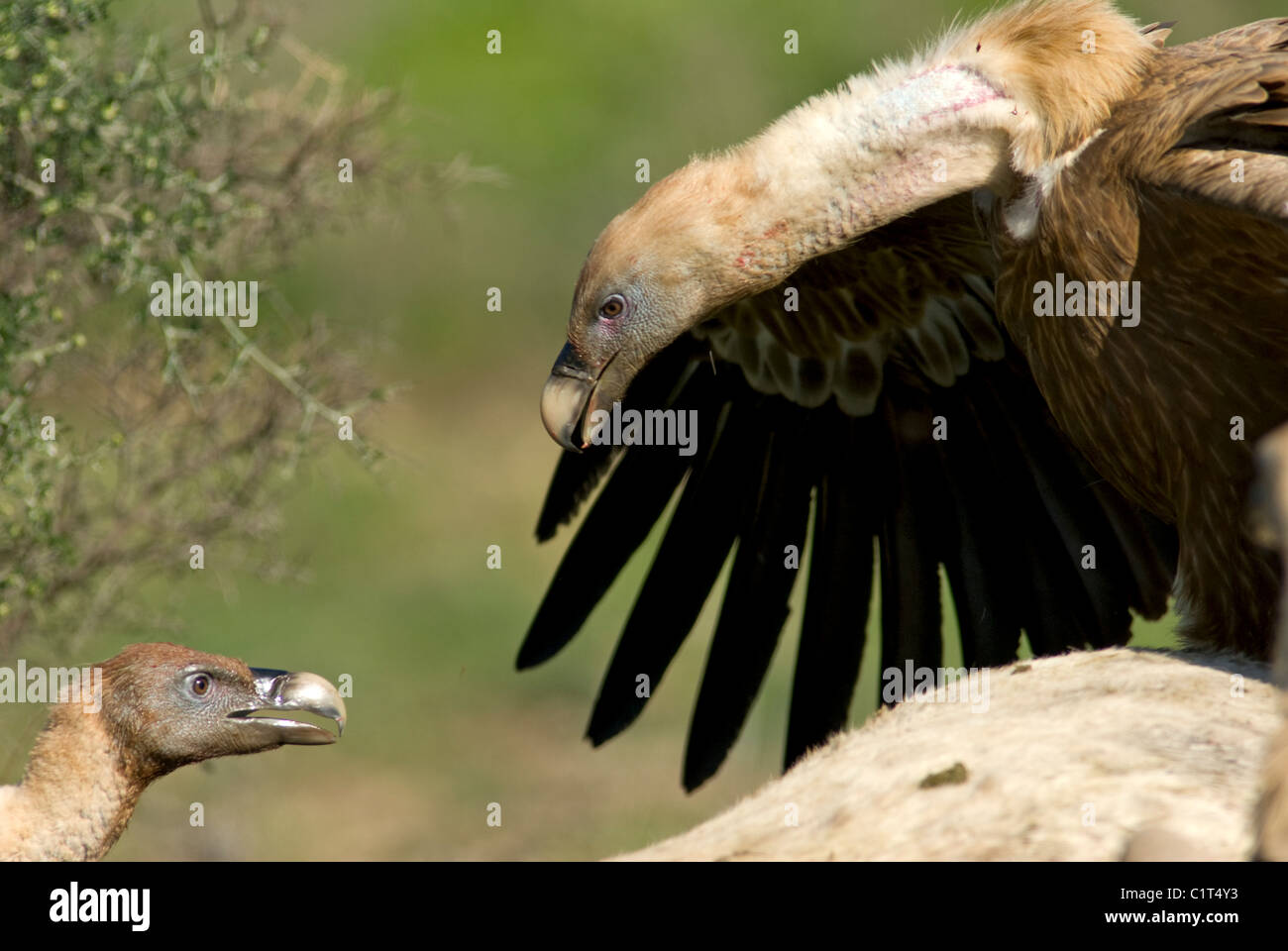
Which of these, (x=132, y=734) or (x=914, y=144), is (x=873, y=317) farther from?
(x=132, y=734)

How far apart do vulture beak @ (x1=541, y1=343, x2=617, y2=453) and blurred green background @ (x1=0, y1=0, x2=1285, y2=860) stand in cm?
461

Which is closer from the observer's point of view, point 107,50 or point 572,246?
point 107,50

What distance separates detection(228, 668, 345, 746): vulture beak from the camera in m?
4.33

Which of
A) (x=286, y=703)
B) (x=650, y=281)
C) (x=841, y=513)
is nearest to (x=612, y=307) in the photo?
(x=650, y=281)

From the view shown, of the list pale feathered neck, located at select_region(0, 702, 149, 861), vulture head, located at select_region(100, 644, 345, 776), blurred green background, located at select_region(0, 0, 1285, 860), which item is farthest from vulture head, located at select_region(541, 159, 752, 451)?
blurred green background, located at select_region(0, 0, 1285, 860)

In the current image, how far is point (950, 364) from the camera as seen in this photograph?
538cm

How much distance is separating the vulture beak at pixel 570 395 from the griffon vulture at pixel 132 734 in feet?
3.01

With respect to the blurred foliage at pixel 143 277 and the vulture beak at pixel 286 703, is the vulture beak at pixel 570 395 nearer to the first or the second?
the vulture beak at pixel 286 703

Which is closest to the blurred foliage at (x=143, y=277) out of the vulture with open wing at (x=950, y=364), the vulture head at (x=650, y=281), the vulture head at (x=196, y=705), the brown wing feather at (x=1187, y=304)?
the vulture head at (x=196, y=705)

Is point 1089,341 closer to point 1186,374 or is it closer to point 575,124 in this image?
point 1186,374

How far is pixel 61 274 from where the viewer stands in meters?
5.30
